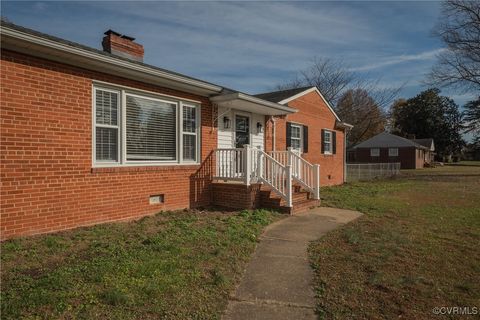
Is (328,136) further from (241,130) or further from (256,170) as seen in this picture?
(256,170)

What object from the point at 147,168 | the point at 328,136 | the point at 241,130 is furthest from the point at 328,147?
the point at 147,168

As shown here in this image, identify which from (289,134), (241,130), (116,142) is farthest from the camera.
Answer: (289,134)

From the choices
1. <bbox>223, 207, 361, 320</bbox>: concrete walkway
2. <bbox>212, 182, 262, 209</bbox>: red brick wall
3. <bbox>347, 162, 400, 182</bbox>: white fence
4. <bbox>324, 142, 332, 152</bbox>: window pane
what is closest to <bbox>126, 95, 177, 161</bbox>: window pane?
<bbox>212, 182, 262, 209</bbox>: red brick wall

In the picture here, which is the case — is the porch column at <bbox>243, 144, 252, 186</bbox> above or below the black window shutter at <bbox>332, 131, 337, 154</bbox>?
below

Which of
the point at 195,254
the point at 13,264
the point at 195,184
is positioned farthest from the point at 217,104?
the point at 13,264

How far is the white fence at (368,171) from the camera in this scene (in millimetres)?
24931

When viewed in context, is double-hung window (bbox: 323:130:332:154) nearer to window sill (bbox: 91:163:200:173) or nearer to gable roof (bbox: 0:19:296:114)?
gable roof (bbox: 0:19:296:114)

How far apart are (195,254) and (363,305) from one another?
2465 millimetres

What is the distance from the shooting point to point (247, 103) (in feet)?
33.0

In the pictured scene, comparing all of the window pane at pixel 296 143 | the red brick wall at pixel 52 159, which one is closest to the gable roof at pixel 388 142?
the window pane at pixel 296 143

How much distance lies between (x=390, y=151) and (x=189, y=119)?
43.9m

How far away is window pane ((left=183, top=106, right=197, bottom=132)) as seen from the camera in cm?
909

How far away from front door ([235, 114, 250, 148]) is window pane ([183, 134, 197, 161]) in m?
2.03

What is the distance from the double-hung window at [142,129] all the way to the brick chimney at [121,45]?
2113 millimetres
